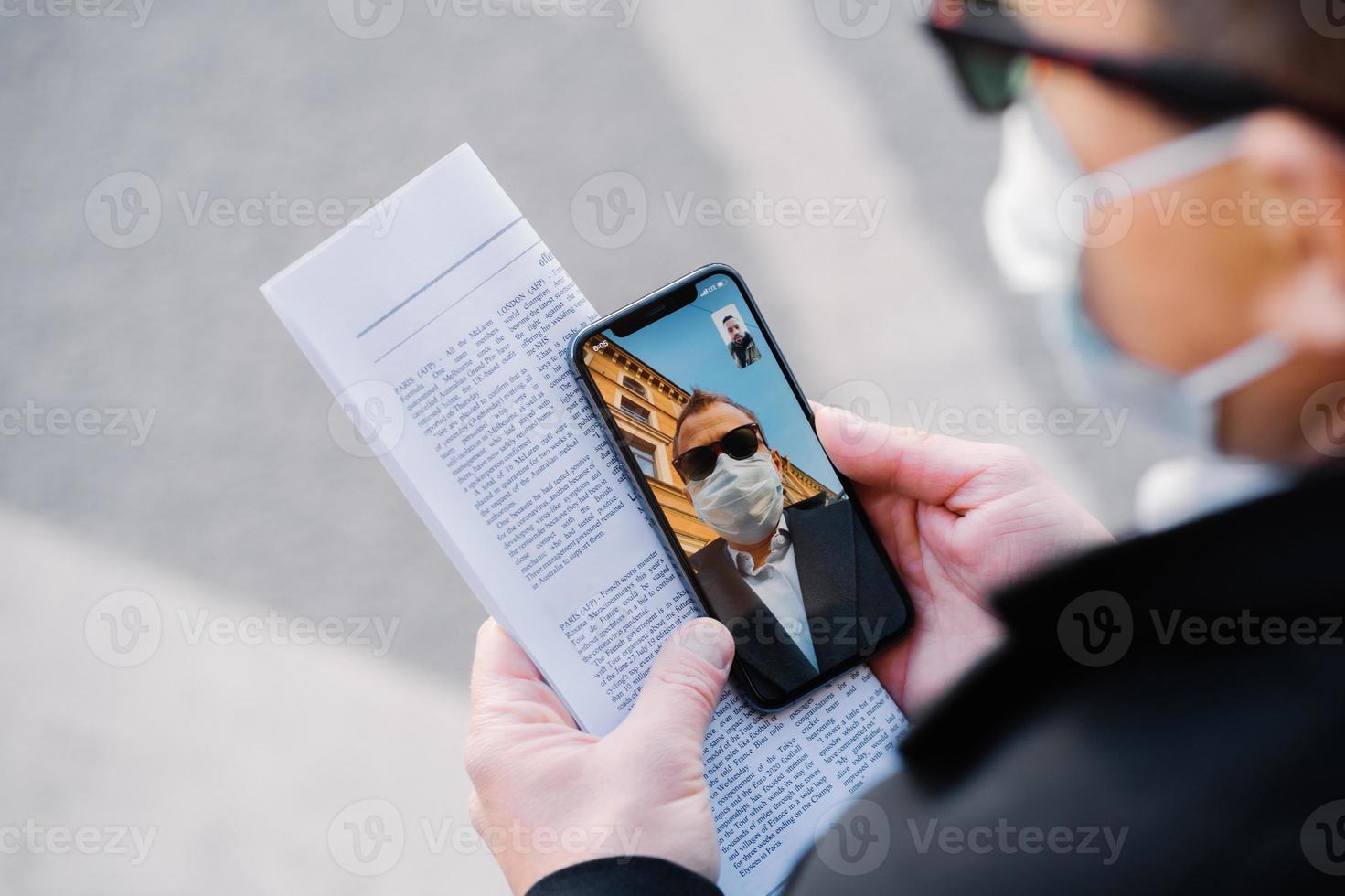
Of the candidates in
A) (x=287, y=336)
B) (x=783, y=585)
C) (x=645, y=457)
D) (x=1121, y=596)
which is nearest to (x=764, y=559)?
(x=783, y=585)

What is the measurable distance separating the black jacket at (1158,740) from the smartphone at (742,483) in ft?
0.71

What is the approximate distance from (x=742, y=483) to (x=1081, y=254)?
2.07 ft

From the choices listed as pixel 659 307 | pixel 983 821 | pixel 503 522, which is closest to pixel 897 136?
pixel 659 307

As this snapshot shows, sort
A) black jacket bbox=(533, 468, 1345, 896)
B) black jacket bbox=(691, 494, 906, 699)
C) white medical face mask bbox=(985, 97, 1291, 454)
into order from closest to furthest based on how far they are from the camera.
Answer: black jacket bbox=(533, 468, 1345, 896), black jacket bbox=(691, 494, 906, 699), white medical face mask bbox=(985, 97, 1291, 454)

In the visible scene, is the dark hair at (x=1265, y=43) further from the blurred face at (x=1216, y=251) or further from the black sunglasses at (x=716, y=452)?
the black sunglasses at (x=716, y=452)

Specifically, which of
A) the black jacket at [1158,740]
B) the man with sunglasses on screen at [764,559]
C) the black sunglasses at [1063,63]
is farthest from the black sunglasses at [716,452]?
the black sunglasses at [1063,63]

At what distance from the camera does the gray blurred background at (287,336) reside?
45.9 inches

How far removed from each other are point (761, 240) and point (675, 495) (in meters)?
0.63

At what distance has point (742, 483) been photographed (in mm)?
786

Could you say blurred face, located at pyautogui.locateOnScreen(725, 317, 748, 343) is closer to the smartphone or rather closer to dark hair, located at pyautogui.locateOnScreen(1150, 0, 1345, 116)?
the smartphone

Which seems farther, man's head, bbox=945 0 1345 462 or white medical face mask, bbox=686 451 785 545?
white medical face mask, bbox=686 451 785 545

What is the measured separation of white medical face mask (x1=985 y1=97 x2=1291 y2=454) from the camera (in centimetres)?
88

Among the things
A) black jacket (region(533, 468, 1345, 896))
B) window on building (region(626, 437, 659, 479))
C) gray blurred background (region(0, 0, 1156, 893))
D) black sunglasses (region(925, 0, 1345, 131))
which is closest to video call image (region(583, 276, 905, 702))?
window on building (region(626, 437, 659, 479))

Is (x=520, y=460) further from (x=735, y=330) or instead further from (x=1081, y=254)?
(x=1081, y=254)
